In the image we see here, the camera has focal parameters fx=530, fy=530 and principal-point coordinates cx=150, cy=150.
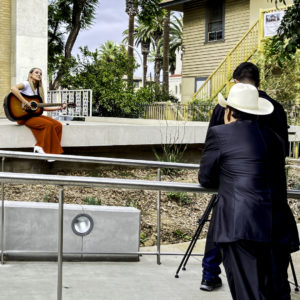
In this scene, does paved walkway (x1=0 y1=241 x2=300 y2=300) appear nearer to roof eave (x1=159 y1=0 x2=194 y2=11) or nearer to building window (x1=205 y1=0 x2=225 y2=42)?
building window (x1=205 y1=0 x2=225 y2=42)

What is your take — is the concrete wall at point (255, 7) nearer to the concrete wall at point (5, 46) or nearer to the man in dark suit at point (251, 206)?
A: the concrete wall at point (5, 46)

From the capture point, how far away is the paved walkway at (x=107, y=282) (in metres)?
4.39

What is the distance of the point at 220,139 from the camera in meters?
3.04

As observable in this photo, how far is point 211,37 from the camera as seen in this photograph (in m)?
25.9

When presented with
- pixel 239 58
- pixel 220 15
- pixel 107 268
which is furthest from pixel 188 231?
pixel 220 15

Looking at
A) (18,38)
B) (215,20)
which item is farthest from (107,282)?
(215,20)

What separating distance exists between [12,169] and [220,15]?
1897cm

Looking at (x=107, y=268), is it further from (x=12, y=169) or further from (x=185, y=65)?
(x=185, y=65)

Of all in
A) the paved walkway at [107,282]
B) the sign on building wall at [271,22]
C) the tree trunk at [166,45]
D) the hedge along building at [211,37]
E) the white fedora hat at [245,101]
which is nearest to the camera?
the white fedora hat at [245,101]

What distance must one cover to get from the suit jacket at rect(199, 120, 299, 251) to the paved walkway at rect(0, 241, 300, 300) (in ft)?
5.25

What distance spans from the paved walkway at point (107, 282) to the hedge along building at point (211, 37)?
17.1 meters

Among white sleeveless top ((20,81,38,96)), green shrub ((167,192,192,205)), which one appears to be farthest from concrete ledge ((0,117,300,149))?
green shrub ((167,192,192,205))

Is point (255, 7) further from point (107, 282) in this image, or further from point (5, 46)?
point (107, 282)

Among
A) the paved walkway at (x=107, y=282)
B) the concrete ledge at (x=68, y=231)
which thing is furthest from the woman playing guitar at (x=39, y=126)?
the paved walkway at (x=107, y=282)
